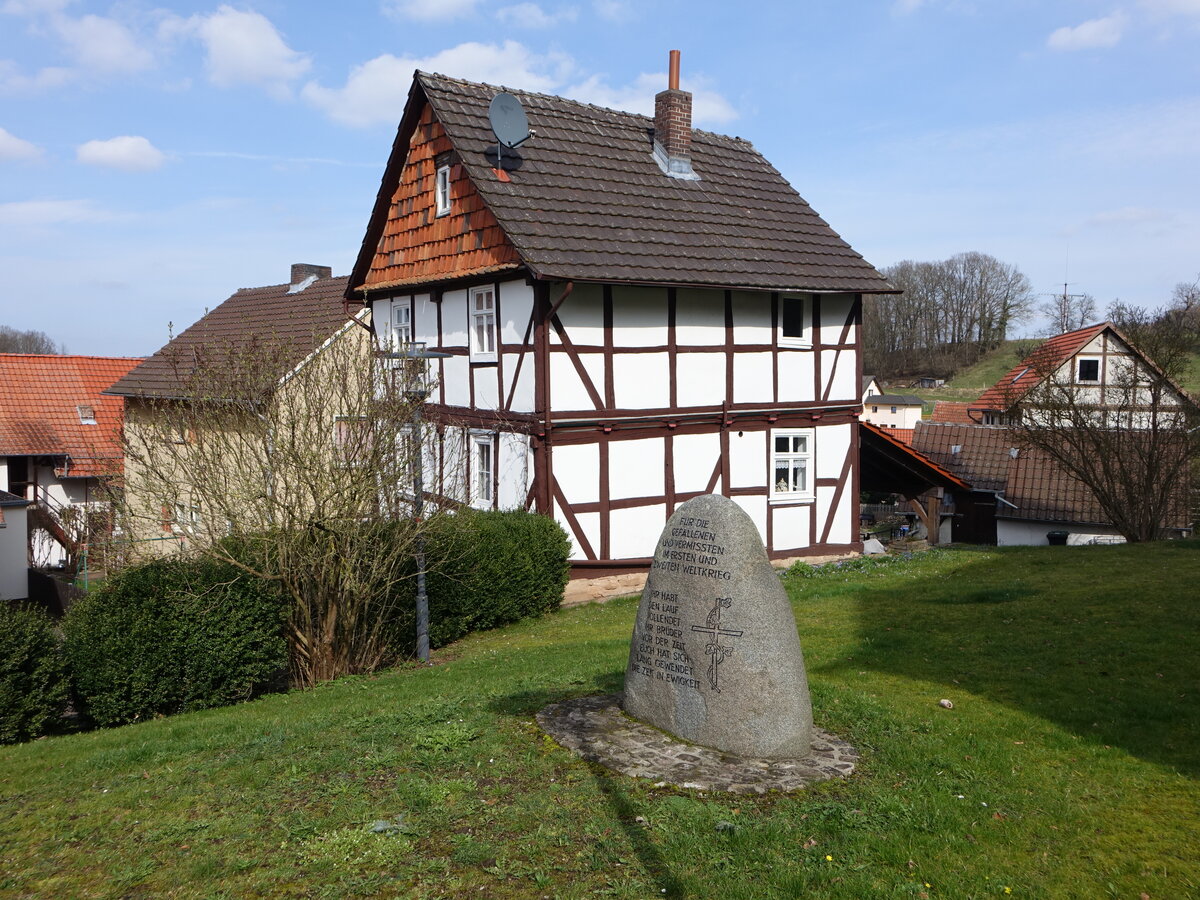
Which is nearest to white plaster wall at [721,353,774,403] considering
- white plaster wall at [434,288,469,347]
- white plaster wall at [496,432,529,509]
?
white plaster wall at [496,432,529,509]

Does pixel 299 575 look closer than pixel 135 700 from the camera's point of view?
No

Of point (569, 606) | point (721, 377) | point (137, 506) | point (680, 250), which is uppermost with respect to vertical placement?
point (680, 250)

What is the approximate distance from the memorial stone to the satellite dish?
11611 millimetres

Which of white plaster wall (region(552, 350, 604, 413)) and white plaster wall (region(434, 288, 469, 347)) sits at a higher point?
white plaster wall (region(434, 288, 469, 347))

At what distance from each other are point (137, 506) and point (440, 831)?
7.24 metres

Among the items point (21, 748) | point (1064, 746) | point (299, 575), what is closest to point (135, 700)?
point (21, 748)

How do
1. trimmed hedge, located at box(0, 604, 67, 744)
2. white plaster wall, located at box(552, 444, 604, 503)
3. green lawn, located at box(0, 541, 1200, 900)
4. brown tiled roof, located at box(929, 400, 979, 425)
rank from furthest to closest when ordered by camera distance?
1. brown tiled roof, located at box(929, 400, 979, 425)
2. white plaster wall, located at box(552, 444, 604, 503)
3. trimmed hedge, located at box(0, 604, 67, 744)
4. green lawn, located at box(0, 541, 1200, 900)

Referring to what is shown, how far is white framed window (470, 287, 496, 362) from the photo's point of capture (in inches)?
674

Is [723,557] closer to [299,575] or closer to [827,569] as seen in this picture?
[299,575]

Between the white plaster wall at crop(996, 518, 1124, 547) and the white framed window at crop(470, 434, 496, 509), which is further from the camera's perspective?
the white plaster wall at crop(996, 518, 1124, 547)

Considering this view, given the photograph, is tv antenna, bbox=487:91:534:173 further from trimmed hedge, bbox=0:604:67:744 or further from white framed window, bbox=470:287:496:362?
trimmed hedge, bbox=0:604:67:744

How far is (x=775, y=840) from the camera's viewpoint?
5449 mm

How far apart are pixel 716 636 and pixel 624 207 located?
1219cm

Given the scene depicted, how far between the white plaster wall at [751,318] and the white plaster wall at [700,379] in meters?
0.72
